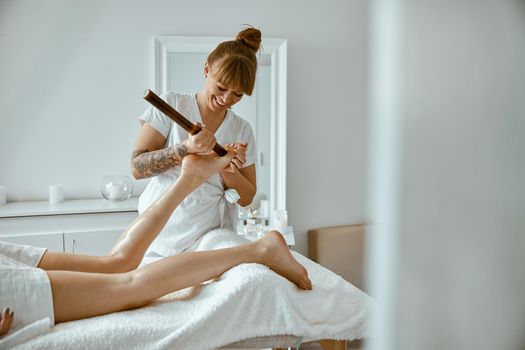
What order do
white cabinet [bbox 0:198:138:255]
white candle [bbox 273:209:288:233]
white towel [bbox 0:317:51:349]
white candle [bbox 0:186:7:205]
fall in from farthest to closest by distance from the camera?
white candle [bbox 273:209:288:233] → white candle [bbox 0:186:7:205] → white cabinet [bbox 0:198:138:255] → white towel [bbox 0:317:51:349]

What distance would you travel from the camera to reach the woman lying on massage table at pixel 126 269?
3.56 ft

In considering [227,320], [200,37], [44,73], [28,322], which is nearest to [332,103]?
[200,37]

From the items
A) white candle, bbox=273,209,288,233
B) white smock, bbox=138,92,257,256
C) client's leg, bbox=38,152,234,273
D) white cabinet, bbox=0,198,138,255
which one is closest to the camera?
client's leg, bbox=38,152,234,273

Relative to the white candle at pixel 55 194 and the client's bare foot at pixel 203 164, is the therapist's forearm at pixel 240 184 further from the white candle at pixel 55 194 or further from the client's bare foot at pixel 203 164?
the white candle at pixel 55 194

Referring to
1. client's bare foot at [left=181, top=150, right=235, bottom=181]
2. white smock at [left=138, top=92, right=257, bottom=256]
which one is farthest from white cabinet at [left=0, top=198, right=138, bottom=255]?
client's bare foot at [left=181, top=150, right=235, bottom=181]

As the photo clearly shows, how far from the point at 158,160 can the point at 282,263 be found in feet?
1.81

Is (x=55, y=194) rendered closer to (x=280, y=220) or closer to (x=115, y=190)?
(x=115, y=190)

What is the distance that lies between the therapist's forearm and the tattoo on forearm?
195 millimetres

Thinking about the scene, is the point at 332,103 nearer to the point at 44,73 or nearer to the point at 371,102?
the point at 44,73

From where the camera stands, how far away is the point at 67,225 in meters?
2.10

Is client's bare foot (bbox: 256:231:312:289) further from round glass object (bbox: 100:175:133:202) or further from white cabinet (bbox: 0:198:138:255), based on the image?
round glass object (bbox: 100:175:133:202)

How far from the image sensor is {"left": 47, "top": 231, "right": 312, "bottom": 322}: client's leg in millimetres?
1121

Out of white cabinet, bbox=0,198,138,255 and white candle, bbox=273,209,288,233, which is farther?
→ white candle, bbox=273,209,288,233

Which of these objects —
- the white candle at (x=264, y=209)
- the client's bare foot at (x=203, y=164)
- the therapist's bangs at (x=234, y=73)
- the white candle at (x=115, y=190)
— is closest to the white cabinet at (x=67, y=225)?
the white candle at (x=115, y=190)
